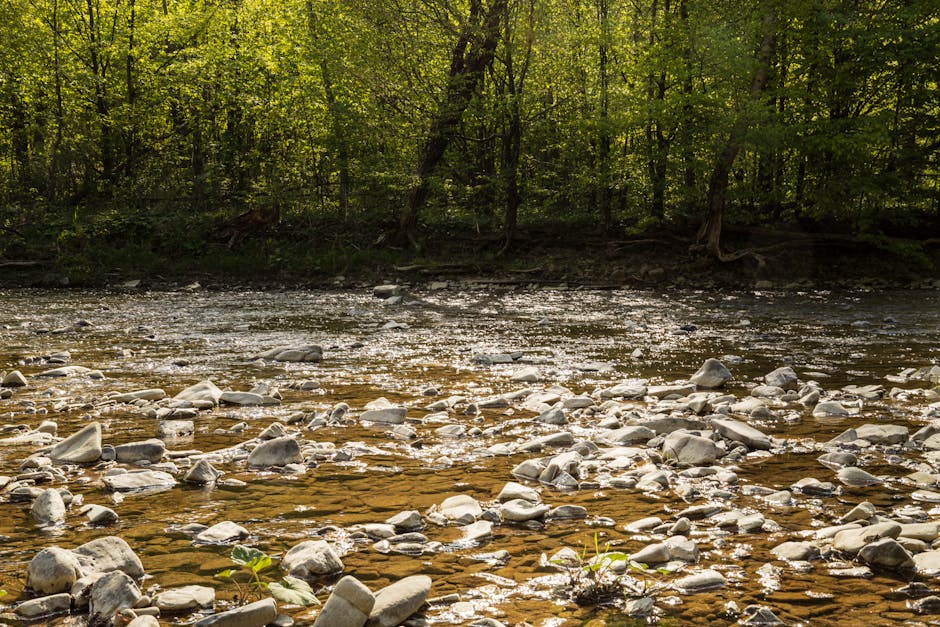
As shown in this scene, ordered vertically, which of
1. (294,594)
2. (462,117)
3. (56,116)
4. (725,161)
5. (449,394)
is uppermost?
(56,116)

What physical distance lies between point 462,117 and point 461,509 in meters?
18.7

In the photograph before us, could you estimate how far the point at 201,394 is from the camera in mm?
6734

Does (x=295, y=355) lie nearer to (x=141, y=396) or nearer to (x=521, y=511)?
(x=141, y=396)

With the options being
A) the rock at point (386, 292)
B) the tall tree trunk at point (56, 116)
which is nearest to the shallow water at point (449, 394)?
the rock at point (386, 292)

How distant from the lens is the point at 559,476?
4.52 meters

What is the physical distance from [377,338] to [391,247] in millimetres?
11161

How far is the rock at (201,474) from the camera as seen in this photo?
4.43m

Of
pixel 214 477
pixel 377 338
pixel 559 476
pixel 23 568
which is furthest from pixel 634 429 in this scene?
pixel 377 338

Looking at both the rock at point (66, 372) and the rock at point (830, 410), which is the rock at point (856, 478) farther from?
the rock at point (66, 372)

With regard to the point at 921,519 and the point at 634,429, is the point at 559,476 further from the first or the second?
the point at 921,519

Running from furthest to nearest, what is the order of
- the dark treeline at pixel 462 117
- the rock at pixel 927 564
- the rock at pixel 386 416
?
1. the dark treeline at pixel 462 117
2. the rock at pixel 386 416
3. the rock at pixel 927 564

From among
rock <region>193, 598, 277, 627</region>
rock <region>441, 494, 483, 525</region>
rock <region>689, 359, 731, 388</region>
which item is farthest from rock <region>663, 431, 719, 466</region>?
rock <region>193, 598, 277, 627</region>

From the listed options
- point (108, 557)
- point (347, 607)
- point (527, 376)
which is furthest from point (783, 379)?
point (108, 557)

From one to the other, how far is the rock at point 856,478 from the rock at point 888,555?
49.1 inches
